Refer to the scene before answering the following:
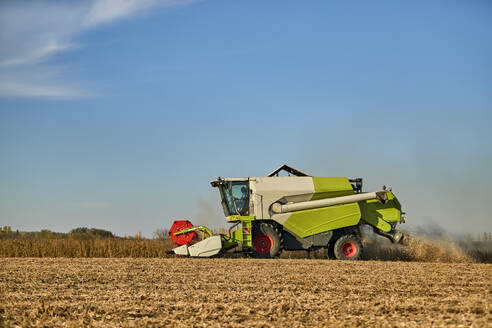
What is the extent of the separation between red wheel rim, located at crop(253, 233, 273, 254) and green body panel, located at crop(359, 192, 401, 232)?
9.81 ft

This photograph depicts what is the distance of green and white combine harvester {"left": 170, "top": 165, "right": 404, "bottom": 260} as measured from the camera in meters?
17.0

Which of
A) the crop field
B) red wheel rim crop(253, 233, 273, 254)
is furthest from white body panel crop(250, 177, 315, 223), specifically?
the crop field

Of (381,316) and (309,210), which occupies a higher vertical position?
(309,210)

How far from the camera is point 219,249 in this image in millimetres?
16719

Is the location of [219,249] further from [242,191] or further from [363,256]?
[363,256]

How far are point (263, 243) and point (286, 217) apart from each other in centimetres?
102

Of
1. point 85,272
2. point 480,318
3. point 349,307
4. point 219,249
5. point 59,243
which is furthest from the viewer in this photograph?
point 59,243

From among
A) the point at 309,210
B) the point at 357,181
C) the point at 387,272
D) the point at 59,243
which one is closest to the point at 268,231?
the point at 309,210

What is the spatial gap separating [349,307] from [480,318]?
1.73 meters

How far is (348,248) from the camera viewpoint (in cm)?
1744

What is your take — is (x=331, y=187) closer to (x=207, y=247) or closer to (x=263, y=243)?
(x=263, y=243)

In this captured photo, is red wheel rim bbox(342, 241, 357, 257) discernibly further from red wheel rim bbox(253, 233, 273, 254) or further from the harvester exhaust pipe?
red wheel rim bbox(253, 233, 273, 254)

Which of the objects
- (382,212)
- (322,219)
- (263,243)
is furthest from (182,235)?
(382,212)

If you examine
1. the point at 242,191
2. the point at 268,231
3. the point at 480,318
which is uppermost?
the point at 242,191
